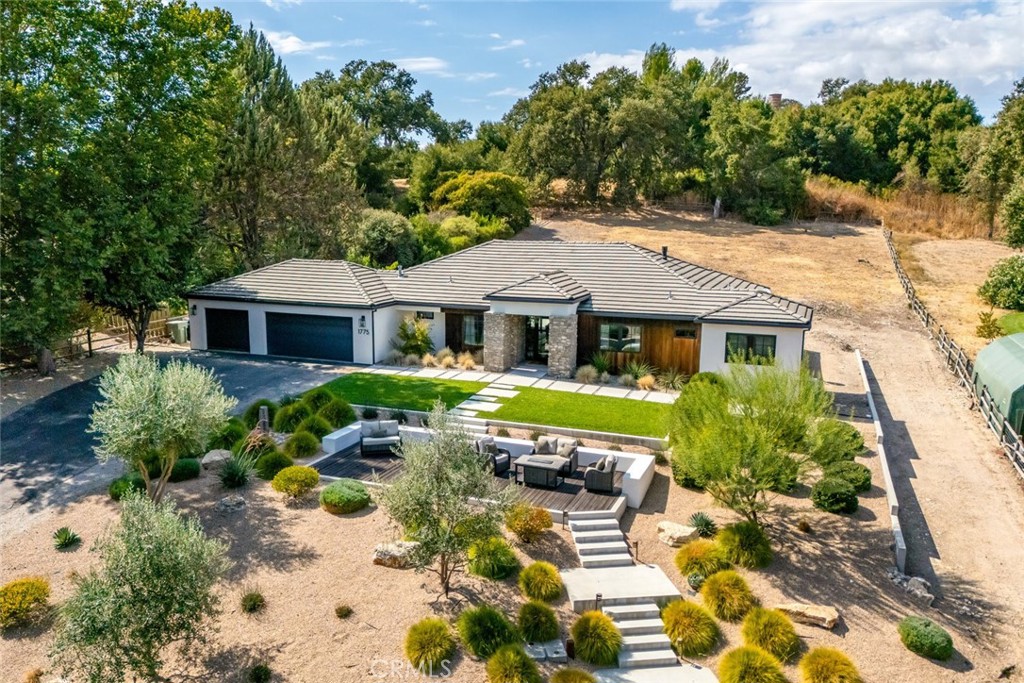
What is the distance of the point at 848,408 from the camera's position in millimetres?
24266

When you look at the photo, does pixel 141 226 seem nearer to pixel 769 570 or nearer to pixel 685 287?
pixel 685 287

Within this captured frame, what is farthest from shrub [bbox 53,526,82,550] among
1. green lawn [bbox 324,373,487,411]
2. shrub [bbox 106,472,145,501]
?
green lawn [bbox 324,373,487,411]

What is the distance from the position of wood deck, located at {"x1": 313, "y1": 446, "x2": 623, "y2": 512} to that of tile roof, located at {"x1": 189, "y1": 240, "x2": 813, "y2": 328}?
10.2 meters

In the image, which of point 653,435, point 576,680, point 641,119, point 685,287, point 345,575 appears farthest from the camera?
point 641,119

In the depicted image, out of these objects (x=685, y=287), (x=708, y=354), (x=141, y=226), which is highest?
(x=141, y=226)

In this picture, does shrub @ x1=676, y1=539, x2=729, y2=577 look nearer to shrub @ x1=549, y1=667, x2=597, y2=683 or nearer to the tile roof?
shrub @ x1=549, y1=667, x2=597, y2=683

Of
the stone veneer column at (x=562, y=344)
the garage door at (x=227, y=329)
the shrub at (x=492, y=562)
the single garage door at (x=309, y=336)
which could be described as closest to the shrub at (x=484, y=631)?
the shrub at (x=492, y=562)

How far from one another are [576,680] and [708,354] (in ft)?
55.7

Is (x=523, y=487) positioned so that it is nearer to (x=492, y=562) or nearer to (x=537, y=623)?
(x=492, y=562)

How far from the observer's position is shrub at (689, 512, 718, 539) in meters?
15.7

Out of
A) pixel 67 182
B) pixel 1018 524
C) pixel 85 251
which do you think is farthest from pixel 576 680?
pixel 67 182

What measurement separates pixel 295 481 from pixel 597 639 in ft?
28.1

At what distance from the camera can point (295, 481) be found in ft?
55.4

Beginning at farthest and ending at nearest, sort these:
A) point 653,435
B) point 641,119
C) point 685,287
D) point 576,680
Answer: point 641,119 < point 685,287 < point 653,435 < point 576,680
